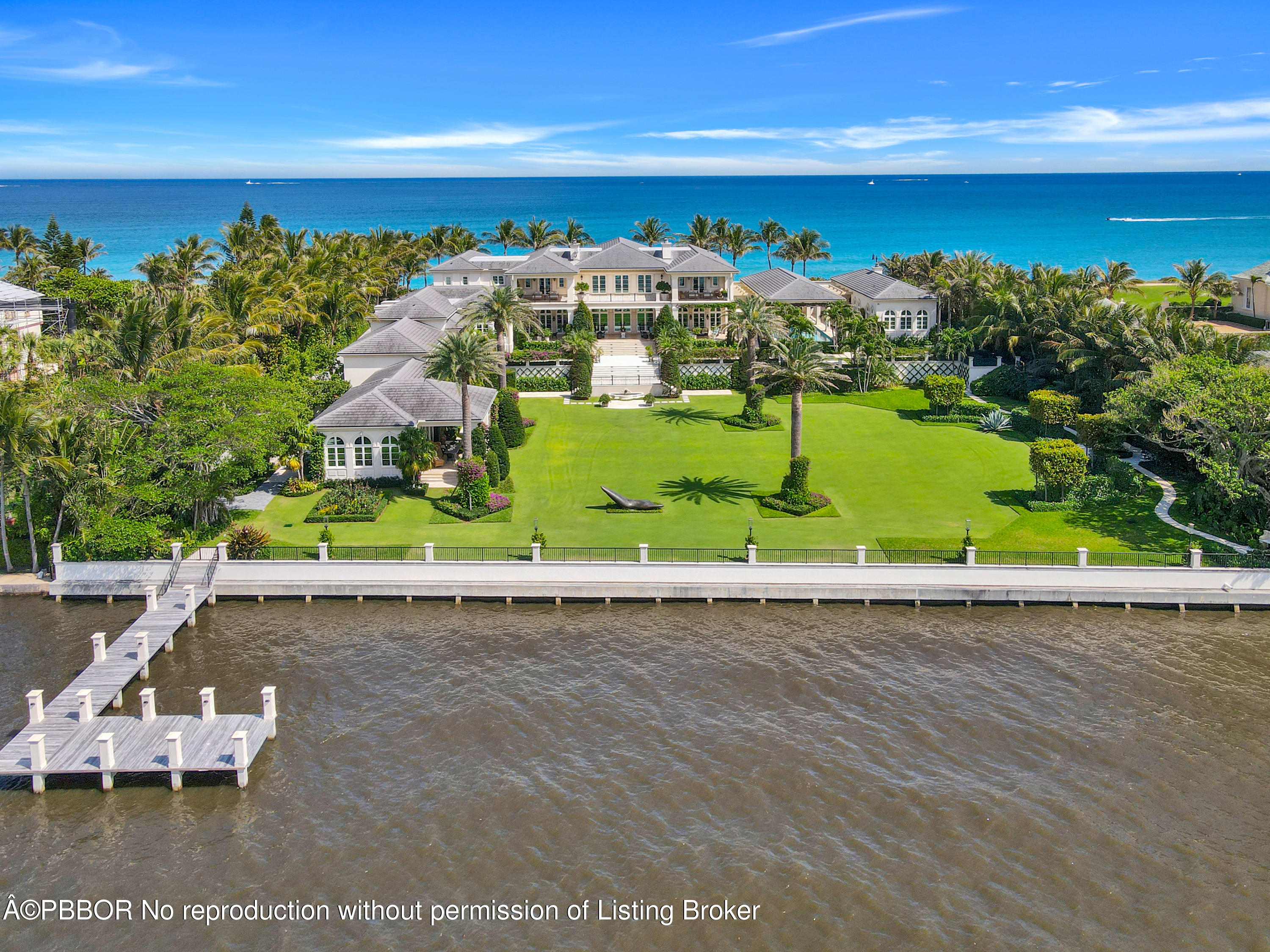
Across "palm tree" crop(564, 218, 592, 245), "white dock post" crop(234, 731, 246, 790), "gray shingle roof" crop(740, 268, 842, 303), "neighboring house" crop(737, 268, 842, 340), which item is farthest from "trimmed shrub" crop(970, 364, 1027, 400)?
"palm tree" crop(564, 218, 592, 245)

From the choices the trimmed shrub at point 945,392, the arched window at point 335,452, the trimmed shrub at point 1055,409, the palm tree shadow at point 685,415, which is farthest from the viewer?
the palm tree shadow at point 685,415

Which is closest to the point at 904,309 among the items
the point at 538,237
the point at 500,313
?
the point at 500,313

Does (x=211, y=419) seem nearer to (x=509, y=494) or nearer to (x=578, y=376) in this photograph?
(x=509, y=494)

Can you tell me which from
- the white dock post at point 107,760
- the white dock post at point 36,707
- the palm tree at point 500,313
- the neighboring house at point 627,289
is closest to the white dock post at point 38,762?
the white dock post at point 107,760

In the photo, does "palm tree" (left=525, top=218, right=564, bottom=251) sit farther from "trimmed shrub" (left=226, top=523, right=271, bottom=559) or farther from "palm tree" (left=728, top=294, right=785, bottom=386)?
"trimmed shrub" (left=226, top=523, right=271, bottom=559)

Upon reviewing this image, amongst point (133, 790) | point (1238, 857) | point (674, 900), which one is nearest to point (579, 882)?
point (674, 900)

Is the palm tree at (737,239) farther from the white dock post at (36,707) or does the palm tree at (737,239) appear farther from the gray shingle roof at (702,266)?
the white dock post at (36,707)
